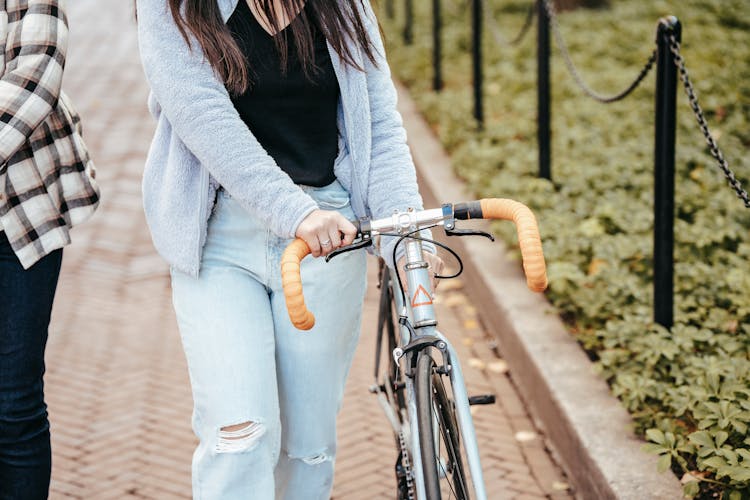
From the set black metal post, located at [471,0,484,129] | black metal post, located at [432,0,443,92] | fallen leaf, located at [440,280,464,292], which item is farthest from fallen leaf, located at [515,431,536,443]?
black metal post, located at [432,0,443,92]

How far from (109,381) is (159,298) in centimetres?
111

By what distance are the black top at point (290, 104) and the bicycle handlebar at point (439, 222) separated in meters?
0.33

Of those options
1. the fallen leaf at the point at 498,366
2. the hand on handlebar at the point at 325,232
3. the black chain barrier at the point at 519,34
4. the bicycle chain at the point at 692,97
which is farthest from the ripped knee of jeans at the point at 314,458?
the black chain barrier at the point at 519,34

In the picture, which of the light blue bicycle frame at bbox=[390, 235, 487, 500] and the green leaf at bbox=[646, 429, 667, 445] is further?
the green leaf at bbox=[646, 429, 667, 445]

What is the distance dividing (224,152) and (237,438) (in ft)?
2.19

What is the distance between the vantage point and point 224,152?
2186 millimetres

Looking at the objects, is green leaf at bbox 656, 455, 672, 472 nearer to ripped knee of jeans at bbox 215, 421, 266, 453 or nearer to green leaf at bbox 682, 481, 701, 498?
green leaf at bbox 682, 481, 701, 498

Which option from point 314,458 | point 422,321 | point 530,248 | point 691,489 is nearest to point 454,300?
point 691,489

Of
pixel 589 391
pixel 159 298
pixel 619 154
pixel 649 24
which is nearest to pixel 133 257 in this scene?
pixel 159 298

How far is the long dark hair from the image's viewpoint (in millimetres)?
2191

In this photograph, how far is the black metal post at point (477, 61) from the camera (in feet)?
23.5

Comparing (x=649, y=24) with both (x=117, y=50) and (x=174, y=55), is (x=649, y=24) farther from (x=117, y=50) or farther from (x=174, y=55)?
(x=174, y=55)

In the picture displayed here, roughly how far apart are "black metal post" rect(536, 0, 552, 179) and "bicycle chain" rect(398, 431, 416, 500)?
3102mm

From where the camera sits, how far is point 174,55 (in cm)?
220
